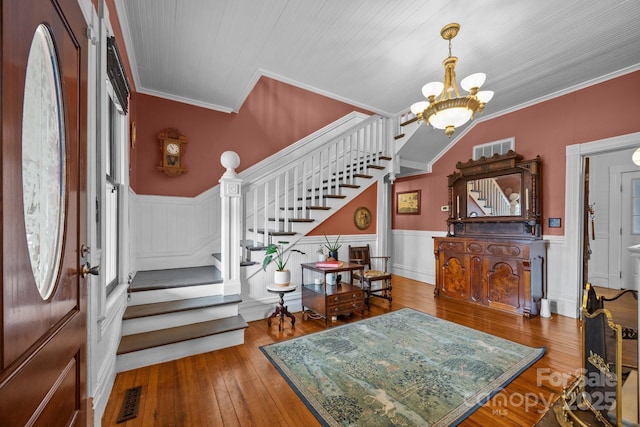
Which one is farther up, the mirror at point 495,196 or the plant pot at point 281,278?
the mirror at point 495,196

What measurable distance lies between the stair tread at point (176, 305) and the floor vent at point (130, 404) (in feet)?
2.05

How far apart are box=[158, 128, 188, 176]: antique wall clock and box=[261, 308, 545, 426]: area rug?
2.50 meters

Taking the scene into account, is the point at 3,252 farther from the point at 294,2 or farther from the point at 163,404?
the point at 294,2

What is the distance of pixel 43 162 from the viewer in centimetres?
85

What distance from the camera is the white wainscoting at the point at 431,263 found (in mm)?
3678

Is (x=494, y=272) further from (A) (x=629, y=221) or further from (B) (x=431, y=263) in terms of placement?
(A) (x=629, y=221)

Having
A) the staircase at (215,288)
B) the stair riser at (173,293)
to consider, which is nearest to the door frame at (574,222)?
the staircase at (215,288)

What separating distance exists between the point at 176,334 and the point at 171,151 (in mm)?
2266

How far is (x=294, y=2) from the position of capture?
2.32 m

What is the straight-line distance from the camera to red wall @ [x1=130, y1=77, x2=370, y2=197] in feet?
11.4

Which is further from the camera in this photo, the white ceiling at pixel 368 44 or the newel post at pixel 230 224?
the newel post at pixel 230 224

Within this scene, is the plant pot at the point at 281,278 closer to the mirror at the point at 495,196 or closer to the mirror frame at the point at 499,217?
the mirror frame at the point at 499,217

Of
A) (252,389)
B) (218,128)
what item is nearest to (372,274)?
(252,389)

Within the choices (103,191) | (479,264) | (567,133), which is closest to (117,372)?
(103,191)
